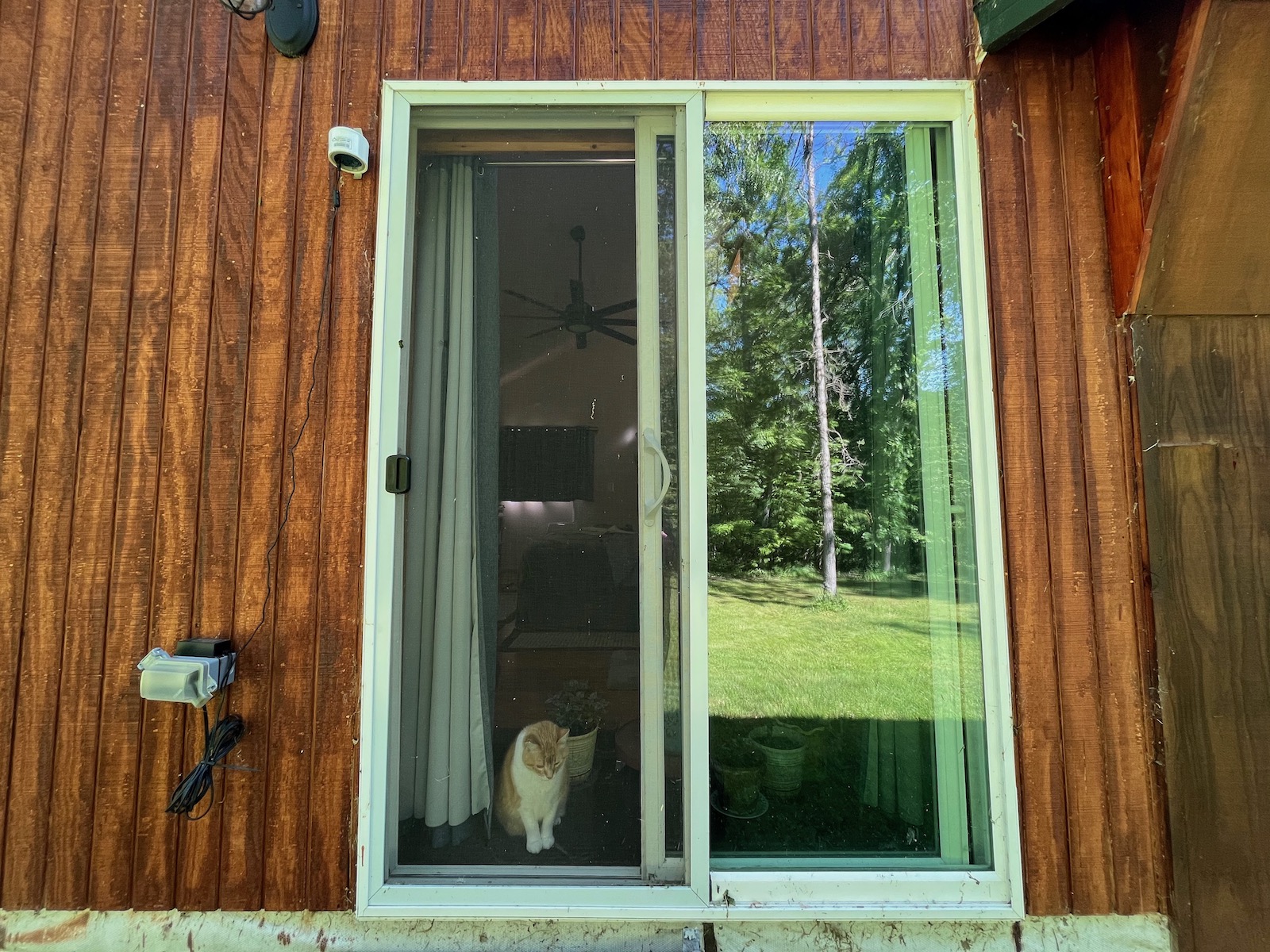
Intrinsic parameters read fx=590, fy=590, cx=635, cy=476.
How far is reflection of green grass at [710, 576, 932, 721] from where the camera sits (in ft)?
4.78

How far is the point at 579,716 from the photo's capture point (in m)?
1.39

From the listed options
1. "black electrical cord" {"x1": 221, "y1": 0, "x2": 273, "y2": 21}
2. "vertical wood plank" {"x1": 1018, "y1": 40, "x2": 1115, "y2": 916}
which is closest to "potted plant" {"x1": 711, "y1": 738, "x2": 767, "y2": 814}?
"vertical wood plank" {"x1": 1018, "y1": 40, "x2": 1115, "y2": 916}

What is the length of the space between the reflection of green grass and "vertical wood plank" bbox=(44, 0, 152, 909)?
1.50 meters

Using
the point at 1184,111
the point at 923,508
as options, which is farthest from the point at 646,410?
the point at 1184,111

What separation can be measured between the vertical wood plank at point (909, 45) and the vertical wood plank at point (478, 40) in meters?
1.00

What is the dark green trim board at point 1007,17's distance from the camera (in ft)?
4.26

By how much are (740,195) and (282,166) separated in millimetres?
1155

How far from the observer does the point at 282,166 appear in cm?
146

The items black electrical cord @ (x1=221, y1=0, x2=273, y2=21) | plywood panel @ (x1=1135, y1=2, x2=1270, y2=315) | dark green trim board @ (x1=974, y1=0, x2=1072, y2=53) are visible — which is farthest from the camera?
black electrical cord @ (x1=221, y1=0, x2=273, y2=21)

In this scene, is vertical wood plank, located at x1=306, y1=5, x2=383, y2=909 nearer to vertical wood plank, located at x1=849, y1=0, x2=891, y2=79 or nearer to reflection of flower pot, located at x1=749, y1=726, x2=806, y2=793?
reflection of flower pot, located at x1=749, y1=726, x2=806, y2=793

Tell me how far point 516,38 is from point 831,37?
0.79 metres

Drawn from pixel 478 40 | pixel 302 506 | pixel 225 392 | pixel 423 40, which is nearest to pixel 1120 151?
pixel 478 40

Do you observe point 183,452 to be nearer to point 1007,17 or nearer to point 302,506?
point 302,506

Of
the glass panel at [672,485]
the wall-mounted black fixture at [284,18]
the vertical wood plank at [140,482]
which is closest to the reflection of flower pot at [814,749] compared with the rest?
the glass panel at [672,485]
